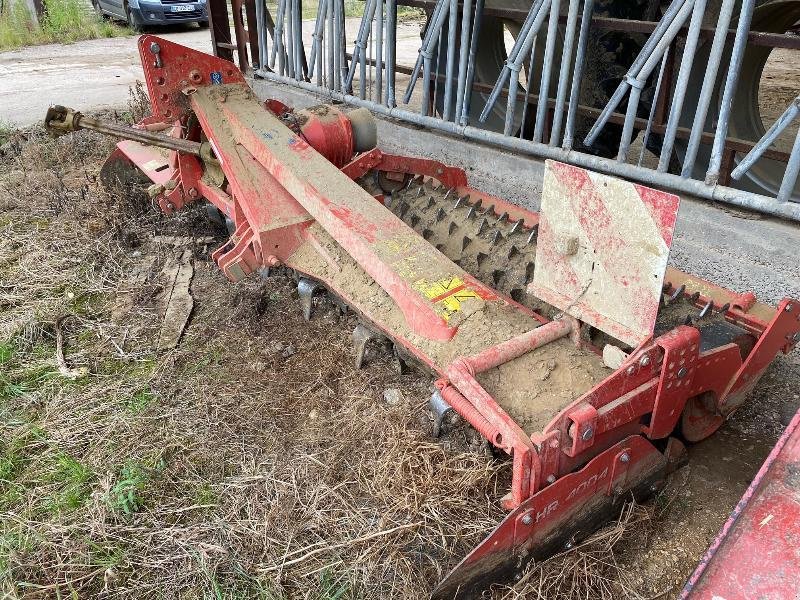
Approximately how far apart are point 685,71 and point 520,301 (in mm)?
1509

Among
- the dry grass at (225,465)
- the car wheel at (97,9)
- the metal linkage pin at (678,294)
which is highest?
the metal linkage pin at (678,294)

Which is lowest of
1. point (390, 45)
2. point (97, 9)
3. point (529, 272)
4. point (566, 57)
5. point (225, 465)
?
point (225, 465)

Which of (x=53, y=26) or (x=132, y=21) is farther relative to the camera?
(x=132, y=21)

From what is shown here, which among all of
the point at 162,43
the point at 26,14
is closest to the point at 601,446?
the point at 162,43

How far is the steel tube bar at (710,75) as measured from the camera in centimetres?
305

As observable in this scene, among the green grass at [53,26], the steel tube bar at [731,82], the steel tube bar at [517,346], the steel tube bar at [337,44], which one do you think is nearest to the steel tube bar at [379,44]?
the steel tube bar at [337,44]

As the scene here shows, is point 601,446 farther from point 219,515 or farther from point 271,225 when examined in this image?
point 271,225

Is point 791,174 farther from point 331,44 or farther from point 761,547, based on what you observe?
point 331,44

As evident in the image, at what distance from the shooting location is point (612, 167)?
3.66 metres

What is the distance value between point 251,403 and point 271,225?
814mm

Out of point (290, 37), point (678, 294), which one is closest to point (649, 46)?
point (678, 294)

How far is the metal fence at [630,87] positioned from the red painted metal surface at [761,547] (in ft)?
6.38

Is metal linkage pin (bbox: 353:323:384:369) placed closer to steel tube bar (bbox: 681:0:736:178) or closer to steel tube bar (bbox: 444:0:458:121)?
steel tube bar (bbox: 681:0:736:178)

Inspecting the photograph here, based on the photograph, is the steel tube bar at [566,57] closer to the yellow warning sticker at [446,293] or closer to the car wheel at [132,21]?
the yellow warning sticker at [446,293]
